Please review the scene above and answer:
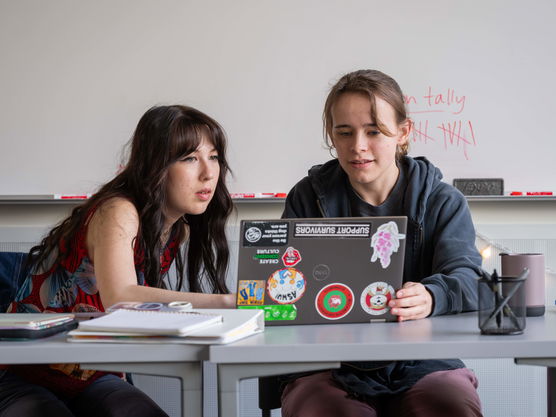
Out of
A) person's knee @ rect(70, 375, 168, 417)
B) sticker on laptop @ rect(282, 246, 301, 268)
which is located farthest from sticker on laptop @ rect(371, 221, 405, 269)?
person's knee @ rect(70, 375, 168, 417)

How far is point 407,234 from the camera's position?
1.56m

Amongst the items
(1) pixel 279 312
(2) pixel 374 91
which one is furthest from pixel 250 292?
(2) pixel 374 91

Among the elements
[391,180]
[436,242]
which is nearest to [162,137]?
[391,180]

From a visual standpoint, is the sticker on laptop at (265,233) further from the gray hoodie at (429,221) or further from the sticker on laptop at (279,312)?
the gray hoodie at (429,221)

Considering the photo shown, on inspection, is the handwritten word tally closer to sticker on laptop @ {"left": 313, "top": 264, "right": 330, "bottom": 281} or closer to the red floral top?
the red floral top

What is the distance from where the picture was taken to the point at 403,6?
2.60m

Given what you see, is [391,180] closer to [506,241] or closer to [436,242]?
[436,242]

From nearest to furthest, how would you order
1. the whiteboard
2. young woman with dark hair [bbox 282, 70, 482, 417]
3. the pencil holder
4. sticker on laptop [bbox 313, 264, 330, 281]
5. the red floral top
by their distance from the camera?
the pencil holder, sticker on laptop [bbox 313, 264, 330, 281], young woman with dark hair [bbox 282, 70, 482, 417], the red floral top, the whiteboard

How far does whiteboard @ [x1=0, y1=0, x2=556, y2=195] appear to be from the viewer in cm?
257

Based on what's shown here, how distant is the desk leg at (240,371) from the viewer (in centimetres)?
95

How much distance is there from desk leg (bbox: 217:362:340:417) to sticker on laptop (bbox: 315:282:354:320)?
0.22 meters

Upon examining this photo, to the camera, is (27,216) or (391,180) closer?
(391,180)

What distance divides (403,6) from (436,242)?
4.61 feet

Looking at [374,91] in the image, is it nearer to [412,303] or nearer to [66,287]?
[412,303]
